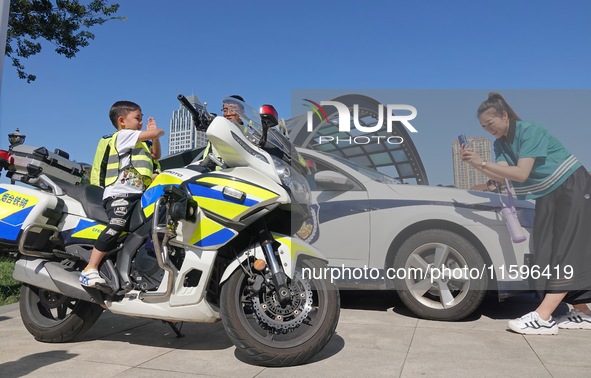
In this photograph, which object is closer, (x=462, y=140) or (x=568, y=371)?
(x=568, y=371)

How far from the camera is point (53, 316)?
391cm

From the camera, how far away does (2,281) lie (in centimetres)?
698

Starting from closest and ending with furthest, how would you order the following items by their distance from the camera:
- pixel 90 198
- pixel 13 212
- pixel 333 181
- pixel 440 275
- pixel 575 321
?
pixel 13 212 → pixel 90 198 → pixel 575 321 → pixel 440 275 → pixel 333 181

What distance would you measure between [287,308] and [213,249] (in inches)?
23.3

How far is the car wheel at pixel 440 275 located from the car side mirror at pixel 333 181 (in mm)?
793

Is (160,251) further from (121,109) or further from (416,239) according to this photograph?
(416,239)

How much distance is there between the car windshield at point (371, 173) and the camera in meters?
4.87

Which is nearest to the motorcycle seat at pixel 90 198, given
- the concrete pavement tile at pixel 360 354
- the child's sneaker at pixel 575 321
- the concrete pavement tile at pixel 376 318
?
the concrete pavement tile at pixel 360 354

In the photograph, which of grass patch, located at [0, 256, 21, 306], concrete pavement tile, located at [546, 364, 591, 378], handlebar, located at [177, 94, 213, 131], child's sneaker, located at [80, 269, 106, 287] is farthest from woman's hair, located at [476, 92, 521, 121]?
grass patch, located at [0, 256, 21, 306]

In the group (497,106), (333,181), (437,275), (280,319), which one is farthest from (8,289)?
(497,106)

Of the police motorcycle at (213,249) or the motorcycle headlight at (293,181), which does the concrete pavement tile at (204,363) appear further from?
the motorcycle headlight at (293,181)

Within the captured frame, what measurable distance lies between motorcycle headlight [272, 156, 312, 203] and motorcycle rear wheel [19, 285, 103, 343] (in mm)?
1811

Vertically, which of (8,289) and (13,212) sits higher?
(13,212)

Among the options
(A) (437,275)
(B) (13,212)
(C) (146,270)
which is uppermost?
(B) (13,212)
